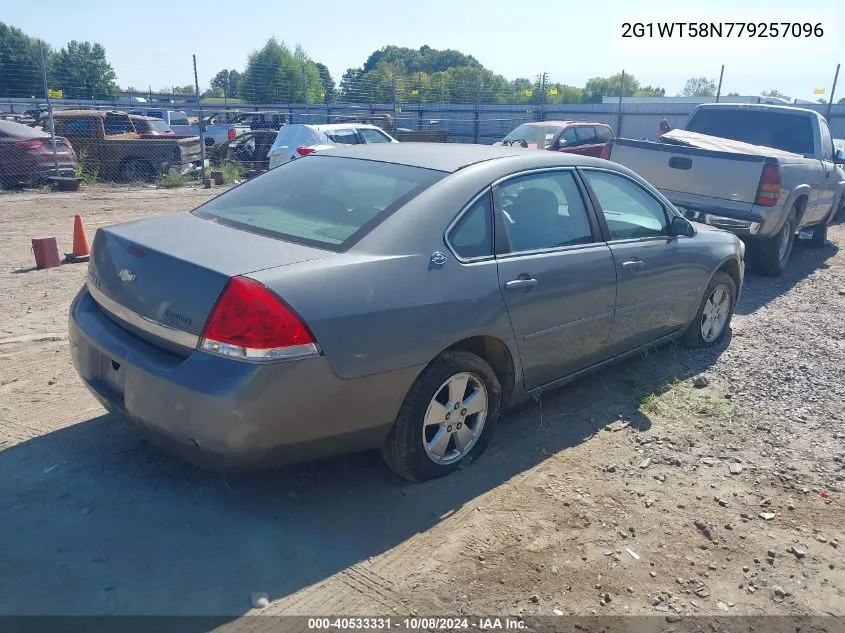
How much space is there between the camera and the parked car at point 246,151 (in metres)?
19.9

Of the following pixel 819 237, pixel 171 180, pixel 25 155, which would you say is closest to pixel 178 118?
pixel 171 180

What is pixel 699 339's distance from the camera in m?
5.73

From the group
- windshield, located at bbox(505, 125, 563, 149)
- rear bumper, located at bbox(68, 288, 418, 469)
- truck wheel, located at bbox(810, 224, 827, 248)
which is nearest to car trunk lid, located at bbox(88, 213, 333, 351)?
rear bumper, located at bbox(68, 288, 418, 469)

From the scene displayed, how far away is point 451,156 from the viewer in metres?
4.07

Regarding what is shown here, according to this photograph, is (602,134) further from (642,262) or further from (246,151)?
(642,262)

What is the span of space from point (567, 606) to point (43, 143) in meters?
16.3

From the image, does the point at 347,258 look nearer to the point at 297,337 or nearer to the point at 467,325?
the point at 297,337

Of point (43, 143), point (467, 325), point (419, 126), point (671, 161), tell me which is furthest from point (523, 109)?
point (467, 325)

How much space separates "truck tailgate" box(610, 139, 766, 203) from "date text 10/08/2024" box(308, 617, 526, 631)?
6641mm

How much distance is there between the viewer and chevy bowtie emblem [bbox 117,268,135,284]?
10.7 ft

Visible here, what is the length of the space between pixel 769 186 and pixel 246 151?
50.5ft

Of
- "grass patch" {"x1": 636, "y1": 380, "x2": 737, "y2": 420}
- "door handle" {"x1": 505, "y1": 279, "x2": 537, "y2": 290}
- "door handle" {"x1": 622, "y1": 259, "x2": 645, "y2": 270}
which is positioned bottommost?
"grass patch" {"x1": 636, "y1": 380, "x2": 737, "y2": 420}

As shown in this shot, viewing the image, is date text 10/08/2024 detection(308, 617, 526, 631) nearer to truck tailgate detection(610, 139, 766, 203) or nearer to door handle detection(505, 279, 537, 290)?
door handle detection(505, 279, 537, 290)

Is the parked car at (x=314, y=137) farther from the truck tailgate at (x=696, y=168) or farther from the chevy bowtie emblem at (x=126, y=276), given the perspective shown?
the chevy bowtie emblem at (x=126, y=276)
